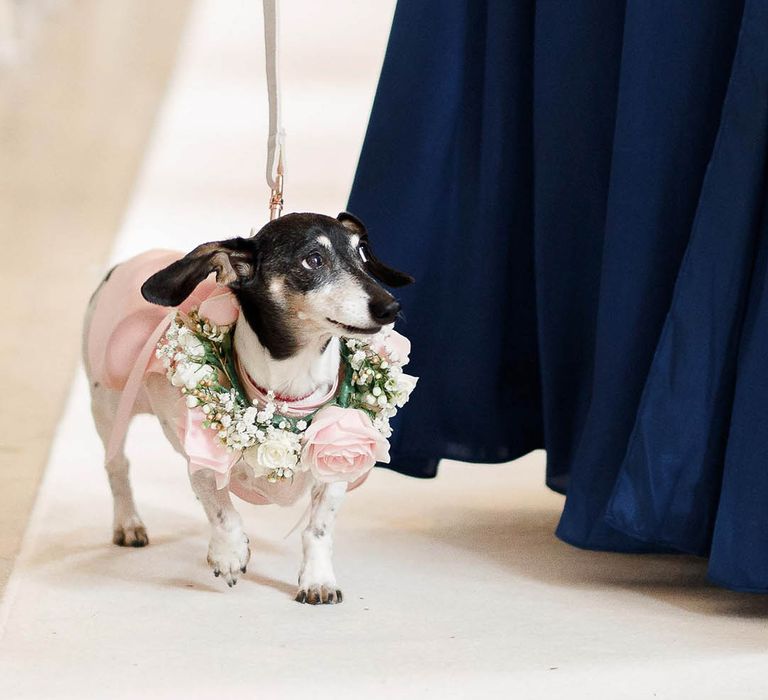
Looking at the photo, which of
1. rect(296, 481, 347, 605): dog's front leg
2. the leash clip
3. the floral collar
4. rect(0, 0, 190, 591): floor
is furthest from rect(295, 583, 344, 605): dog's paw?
the leash clip

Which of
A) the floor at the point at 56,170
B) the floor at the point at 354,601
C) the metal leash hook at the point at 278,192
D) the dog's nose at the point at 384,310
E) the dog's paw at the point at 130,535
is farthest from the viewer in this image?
the floor at the point at 56,170

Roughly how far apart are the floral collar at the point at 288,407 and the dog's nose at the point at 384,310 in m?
0.08

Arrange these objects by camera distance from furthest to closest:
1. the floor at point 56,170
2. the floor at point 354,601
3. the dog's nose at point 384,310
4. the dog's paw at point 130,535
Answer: the floor at point 56,170, the dog's paw at point 130,535, the dog's nose at point 384,310, the floor at point 354,601

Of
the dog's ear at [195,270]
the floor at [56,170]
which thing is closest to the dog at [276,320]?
the dog's ear at [195,270]

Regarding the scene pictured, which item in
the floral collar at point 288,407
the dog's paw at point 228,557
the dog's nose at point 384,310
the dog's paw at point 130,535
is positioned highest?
the dog's nose at point 384,310

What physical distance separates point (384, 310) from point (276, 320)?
0.18 metres

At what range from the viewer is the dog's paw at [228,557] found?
72.9 inches

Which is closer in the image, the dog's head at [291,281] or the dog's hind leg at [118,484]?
the dog's head at [291,281]

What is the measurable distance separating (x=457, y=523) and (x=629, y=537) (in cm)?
43

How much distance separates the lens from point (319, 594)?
1.83m

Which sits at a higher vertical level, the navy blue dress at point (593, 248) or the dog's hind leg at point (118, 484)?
the navy blue dress at point (593, 248)

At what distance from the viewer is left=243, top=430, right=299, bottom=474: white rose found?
175cm

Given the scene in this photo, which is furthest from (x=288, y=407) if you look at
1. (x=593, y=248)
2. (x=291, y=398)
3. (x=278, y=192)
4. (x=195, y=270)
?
(x=593, y=248)

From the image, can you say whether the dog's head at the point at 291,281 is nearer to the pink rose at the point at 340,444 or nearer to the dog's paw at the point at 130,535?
the pink rose at the point at 340,444
